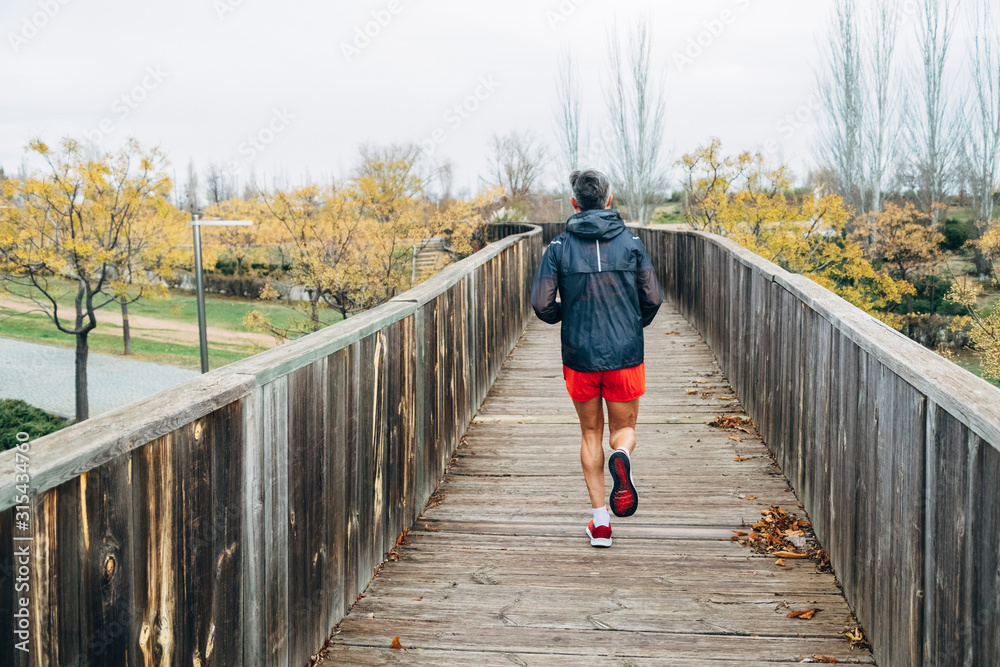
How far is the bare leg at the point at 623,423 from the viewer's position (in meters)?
4.17

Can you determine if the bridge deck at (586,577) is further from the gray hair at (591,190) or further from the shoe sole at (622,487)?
the gray hair at (591,190)

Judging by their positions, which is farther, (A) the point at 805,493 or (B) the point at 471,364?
(B) the point at 471,364

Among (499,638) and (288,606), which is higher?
(288,606)

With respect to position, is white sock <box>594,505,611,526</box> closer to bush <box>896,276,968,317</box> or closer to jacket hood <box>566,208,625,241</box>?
jacket hood <box>566,208,625,241</box>

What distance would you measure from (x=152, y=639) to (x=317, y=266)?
35681 mm

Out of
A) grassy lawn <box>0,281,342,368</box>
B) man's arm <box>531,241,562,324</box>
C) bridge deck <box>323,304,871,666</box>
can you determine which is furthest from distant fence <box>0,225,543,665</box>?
grassy lawn <box>0,281,342,368</box>

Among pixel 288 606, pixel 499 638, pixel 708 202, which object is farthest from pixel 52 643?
pixel 708 202

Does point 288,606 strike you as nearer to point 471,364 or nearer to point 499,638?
point 499,638

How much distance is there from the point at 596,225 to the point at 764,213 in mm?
29844

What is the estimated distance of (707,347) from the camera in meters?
10.0

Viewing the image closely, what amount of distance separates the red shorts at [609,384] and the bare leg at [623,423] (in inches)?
1.9

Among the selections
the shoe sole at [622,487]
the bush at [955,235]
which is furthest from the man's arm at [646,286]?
the bush at [955,235]

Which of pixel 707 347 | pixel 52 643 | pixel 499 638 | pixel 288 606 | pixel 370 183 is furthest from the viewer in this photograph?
pixel 370 183

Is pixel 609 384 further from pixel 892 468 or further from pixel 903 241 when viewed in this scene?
pixel 903 241
